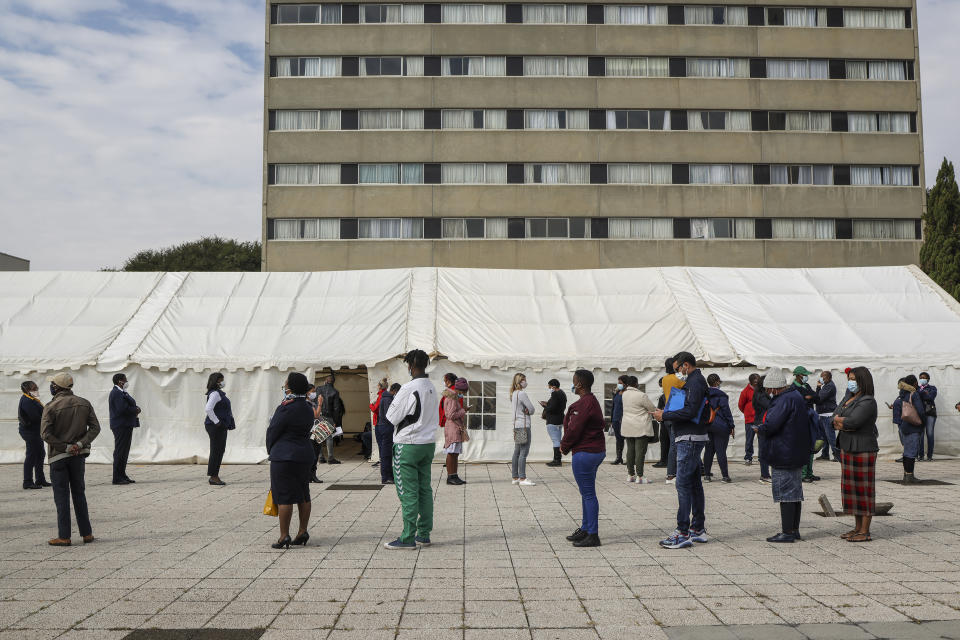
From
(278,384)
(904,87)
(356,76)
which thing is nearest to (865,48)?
(904,87)

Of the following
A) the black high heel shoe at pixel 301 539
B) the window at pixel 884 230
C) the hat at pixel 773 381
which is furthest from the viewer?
the window at pixel 884 230

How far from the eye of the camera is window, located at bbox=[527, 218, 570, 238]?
1502 inches

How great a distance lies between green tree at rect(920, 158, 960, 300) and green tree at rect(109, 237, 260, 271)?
139ft

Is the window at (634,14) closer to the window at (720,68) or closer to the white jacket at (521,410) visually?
the window at (720,68)

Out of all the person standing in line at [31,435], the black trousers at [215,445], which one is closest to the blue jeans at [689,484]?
the black trousers at [215,445]

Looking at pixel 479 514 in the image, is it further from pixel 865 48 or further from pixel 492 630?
pixel 865 48

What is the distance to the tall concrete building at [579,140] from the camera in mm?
38250

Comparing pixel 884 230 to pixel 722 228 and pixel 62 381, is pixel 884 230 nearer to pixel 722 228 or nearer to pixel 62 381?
pixel 722 228

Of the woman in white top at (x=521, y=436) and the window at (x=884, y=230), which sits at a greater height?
the window at (x=884, y=230)

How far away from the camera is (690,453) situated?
808cm

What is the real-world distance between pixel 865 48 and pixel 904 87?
9.64 feet

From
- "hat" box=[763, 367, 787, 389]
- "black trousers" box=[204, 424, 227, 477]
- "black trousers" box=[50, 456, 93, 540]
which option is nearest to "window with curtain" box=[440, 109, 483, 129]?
"black trousers" box=[204, 424, 227, 477]

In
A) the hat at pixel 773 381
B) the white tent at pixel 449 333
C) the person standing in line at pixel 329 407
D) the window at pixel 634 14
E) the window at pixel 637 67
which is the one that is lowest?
the person standing in line at pixel 329 407

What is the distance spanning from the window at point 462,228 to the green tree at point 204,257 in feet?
74.8
